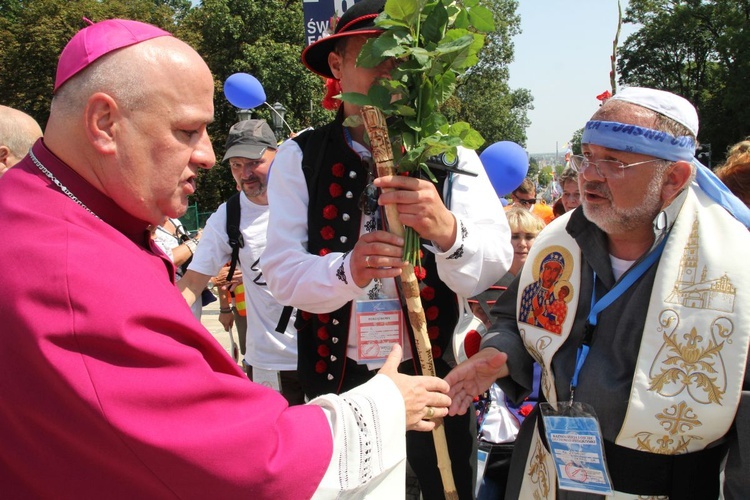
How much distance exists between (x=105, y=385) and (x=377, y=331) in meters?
1.29

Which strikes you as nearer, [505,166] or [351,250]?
[351,250]

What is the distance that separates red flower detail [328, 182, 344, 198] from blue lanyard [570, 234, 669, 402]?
107cm

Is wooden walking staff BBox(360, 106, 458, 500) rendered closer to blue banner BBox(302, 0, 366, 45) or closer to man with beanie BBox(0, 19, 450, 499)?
man with beanie BBox(0, 19, 450, 499)

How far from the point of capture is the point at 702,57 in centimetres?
4144

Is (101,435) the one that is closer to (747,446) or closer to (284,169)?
(284,169)

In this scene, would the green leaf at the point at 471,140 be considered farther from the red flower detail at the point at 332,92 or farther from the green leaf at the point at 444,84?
the red flower detail at the point at 332,92

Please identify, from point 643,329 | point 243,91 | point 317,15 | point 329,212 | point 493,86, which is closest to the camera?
point 643,329

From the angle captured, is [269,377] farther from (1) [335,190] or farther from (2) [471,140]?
(2) [471,140]

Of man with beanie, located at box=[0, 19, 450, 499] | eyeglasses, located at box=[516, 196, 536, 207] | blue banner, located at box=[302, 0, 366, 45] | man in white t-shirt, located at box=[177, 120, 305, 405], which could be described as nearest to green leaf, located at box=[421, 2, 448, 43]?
man with beanie, located at box=[0, 19, 450, 499]

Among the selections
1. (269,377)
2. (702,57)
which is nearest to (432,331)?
(269,377)

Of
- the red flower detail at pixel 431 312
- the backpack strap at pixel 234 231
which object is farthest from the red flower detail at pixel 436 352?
the backpack strap at pixel 234 231

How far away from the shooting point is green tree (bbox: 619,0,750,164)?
3297cm

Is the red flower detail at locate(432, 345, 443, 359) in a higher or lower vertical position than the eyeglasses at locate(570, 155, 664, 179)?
lower

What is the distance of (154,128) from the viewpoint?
1.56 metres
